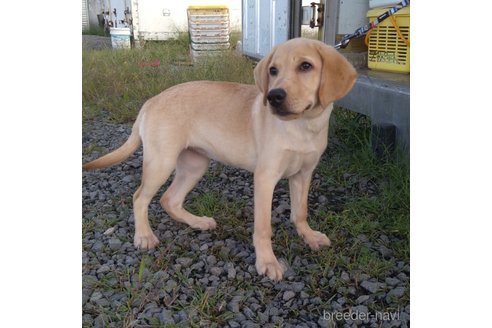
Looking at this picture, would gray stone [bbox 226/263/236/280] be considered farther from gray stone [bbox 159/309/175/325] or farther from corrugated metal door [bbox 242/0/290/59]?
corrugated metal door [bbox 242/0/290/59]

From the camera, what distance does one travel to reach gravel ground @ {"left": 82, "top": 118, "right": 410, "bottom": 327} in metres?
1.72

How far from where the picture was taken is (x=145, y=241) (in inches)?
90.4

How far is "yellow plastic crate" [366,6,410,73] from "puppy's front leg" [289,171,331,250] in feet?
4.96

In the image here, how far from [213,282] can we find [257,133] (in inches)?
28.1

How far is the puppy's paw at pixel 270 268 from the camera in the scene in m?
A: 2.00

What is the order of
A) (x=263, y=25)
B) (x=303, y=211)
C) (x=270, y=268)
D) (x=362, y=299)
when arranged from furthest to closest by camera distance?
(x=263, y=25)
(x=303, y=211)
(x=270, y=268)
(x=362, y=299)

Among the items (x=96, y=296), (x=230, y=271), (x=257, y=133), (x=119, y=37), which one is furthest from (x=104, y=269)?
(x=119, y=37)

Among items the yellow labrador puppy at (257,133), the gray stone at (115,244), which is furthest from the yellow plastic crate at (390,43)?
the gray stone at (115,244)

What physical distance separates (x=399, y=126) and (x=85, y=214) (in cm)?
193

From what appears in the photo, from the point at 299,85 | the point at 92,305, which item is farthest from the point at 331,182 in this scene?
the point at 92,305

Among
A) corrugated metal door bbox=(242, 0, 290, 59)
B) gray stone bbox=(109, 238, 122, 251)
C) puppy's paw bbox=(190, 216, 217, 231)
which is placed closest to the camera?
gray stone bbox=(109, 238, 122, 251)

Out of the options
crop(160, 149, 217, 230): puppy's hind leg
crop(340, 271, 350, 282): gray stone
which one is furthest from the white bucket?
crop(340, 271, 350, 282): gray stone

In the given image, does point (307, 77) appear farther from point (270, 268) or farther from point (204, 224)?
point (204, 224)
